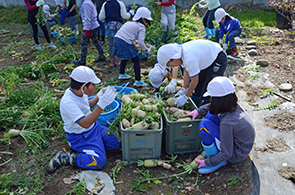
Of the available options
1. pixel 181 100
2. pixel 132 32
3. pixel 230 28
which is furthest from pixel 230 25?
pixel 181 100

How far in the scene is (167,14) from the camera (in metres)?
6.50

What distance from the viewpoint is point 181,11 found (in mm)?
9281

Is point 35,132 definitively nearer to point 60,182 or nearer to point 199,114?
point 60,182

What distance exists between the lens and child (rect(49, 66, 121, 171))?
254 centimetres

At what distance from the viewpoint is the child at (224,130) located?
234cm

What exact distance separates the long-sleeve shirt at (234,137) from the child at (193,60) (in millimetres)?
714

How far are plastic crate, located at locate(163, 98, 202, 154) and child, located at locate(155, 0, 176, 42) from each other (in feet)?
14.3

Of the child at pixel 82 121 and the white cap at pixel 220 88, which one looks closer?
the white cap at pixel 220 88

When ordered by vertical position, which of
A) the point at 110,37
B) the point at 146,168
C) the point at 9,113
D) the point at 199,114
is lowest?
the point at 146,168

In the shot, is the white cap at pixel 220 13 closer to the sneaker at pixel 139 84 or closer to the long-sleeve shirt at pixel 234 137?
the sneaker at pixel 139 84

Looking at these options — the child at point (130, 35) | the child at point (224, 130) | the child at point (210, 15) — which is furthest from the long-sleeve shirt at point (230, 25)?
the child at point (224, 130)

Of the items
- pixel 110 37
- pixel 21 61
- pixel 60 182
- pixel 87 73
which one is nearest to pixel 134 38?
pixel 110 37

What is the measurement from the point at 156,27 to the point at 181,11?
311 centimetres

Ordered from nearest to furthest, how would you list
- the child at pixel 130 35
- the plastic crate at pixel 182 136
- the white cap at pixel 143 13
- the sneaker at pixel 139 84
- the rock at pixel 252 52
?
the plastic crate at pixel 182 136
the white cap at pixel 143 13
the child at pixel 130 35
the sneaker at pixel 139 84
the rock at pixel 252 52
